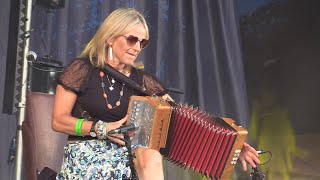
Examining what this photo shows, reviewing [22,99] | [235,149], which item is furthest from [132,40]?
[22,99]

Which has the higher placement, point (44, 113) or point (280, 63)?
point (280, 63)

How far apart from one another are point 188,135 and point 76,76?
58 cm

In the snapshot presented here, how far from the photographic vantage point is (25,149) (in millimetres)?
2285

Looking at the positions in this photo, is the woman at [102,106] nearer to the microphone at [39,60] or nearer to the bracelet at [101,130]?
the bracelet at [101,130]

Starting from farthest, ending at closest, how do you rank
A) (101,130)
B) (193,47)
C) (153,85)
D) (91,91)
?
(193,47)
(153,85)
(91,91)
(101,130)

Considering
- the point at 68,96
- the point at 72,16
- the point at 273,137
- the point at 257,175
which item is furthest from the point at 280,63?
the point at 68,96

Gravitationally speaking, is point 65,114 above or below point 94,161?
above

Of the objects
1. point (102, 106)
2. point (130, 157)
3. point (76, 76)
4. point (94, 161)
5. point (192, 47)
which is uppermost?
point (192, 47)

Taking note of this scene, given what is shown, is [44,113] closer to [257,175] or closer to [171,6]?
[257,175]

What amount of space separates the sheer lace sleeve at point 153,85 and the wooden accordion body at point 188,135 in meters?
0.24

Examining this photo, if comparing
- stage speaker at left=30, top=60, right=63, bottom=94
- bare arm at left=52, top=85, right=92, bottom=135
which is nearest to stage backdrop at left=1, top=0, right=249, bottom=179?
stage speaker at left=30, top=60, right=63, bottom=94

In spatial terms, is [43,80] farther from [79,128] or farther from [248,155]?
[248,155]

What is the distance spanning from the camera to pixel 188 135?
6.63 feet

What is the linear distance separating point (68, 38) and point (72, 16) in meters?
0.17
